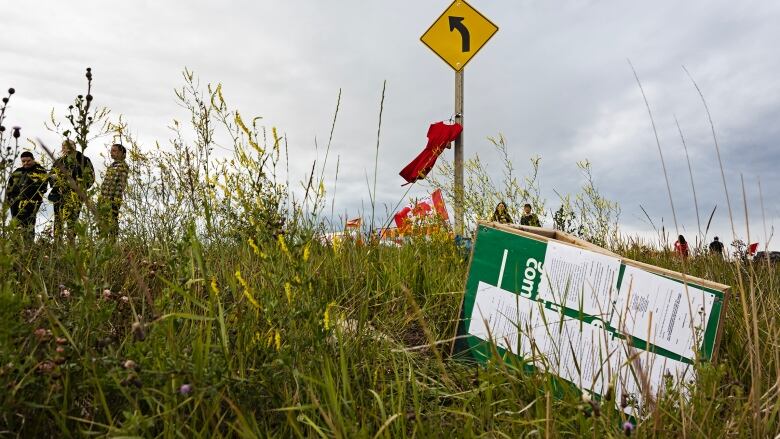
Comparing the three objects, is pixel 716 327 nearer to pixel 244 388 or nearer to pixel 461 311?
pixel 461 311

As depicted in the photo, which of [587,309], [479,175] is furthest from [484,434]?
[479,175]

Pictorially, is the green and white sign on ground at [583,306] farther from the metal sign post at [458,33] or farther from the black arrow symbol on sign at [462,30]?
the black arrow symbol on sign at [462,30]

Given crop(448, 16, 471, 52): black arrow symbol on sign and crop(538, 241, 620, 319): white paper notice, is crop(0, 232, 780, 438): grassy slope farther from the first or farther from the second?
crop(448, 16, 471, 52): black arrow symbol on sign

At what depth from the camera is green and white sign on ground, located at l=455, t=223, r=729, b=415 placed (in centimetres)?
202

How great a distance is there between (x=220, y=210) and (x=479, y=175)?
2655 millimetres

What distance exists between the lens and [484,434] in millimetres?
1369

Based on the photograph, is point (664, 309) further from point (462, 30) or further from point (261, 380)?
point (462, 30)

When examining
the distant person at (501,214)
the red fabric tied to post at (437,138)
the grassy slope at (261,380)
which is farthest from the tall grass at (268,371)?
the red fabric tied to post at (437,138)

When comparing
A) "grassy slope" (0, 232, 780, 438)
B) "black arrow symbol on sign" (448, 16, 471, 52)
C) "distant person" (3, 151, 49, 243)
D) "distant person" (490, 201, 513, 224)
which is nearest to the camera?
"grassy slope" (0, 232, 780, 438)

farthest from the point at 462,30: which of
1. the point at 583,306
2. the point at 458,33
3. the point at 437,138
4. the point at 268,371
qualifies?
the point at 268,371

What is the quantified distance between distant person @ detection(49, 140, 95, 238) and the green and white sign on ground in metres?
1.66

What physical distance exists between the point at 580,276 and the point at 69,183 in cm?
237

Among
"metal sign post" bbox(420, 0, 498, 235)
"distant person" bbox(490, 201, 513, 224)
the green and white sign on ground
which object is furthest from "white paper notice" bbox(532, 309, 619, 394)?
"metal sign post" bbox(420, 0, 498, 235)

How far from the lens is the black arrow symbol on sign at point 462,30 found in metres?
6.54
